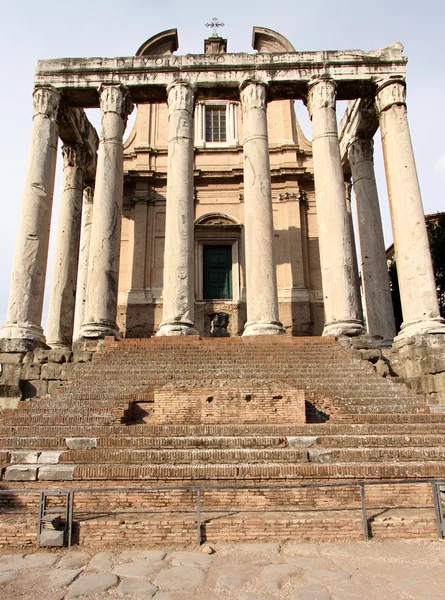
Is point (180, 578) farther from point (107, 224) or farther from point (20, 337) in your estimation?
point (107, 224)

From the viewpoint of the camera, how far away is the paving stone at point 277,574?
13.7 ft

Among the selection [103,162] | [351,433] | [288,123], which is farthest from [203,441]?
[288,123]

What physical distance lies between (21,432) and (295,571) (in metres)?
5.88

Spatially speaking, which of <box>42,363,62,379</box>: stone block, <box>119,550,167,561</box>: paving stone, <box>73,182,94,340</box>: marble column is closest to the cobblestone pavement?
<box>119,550,167,561</box>: paving stone

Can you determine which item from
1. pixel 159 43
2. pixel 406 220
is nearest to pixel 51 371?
pixel 406 220

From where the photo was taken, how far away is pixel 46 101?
16094mm

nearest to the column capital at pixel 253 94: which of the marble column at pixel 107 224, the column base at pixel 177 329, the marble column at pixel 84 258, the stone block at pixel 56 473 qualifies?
the marble column at pixel 107 224

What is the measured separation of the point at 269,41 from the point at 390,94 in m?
10.8

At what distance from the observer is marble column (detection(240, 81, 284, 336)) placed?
14.3m

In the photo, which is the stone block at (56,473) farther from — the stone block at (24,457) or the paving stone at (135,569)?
the paving stone at (135,569)

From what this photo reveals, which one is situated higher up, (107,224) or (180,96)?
(180,96)

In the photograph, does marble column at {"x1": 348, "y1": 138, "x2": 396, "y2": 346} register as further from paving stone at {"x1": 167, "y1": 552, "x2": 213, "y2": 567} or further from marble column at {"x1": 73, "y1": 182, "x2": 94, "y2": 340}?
paving stone at {"x1": 167, "y1": 552, "x2": 213, "y2": 567}

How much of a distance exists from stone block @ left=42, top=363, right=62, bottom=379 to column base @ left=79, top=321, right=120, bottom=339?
157 centimetres

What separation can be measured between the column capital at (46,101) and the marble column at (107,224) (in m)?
1.58
